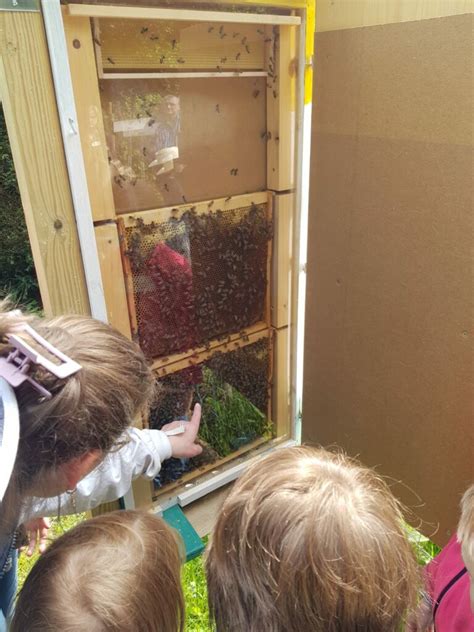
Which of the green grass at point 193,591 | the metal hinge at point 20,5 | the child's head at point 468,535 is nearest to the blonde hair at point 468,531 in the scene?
the child's head at point 468,535

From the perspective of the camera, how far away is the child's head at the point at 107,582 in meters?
0.96

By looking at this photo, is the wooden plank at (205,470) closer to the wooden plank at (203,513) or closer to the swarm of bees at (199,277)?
the wooden plank at (203,513)

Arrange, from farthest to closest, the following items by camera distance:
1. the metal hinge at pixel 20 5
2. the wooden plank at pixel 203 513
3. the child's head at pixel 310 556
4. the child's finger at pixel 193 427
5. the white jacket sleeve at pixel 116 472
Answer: the wooden plank at pixel 203 513 < the child's finger at pixel 193 427 < the white jacket sleeve at pixel 116 472 < the metal hinge at pixel 20 5 < the child's head at pixel 310 556

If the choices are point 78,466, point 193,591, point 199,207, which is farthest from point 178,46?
point 193,591

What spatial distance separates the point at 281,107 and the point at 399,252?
79 centimetres

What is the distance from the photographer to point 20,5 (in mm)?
1321

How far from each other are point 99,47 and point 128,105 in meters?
0.20

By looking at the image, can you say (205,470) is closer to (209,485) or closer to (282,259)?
(209,485)

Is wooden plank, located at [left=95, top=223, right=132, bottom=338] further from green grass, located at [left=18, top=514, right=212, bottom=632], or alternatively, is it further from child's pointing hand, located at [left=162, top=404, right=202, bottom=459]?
green grass, located at [left=18, top=514, right=212, bottom=632]

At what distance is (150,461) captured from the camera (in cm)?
172

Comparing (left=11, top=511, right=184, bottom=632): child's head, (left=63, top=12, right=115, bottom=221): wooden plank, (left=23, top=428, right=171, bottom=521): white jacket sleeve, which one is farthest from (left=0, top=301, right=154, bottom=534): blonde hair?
(left=63, top=12, right=115, bottom=221): wooden plank

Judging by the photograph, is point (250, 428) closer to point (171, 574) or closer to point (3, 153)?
Answer: point (171, 574)

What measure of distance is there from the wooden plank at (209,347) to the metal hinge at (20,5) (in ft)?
4.38

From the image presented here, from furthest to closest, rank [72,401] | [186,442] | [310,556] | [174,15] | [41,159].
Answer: [186,442] < [174,15] < [41,159] < [72,401] < [310,556]
